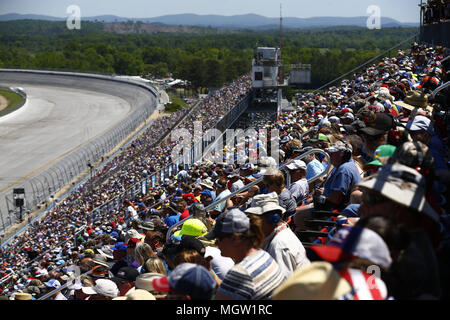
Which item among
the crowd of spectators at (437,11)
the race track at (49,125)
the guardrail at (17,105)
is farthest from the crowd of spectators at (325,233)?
the guardrail at (17,105)

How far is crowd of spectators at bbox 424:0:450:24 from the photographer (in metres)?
16.0

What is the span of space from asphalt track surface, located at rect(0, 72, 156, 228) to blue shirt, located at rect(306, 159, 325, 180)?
79.2ft

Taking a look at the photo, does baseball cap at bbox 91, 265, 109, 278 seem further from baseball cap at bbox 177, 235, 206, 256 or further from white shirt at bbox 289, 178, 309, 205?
baseball cap at bbox 177, 235, 206, 256

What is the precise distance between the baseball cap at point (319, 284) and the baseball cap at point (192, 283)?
1.73 feet

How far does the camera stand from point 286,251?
3.94 metres

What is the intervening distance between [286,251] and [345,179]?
138cm

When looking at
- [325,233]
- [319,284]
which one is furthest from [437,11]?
[319,284]

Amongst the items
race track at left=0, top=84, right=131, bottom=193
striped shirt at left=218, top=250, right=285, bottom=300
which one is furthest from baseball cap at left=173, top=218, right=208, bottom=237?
race track at left=0, top=84, right=131, bottom=193

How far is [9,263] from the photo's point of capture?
59.9 ft

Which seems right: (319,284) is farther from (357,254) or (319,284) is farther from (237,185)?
(237,185)

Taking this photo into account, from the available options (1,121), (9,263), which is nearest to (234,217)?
(9,263)

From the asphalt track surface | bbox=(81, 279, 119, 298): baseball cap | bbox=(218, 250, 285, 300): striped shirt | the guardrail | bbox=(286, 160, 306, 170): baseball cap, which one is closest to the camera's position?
bbox=(218, 250, 285, 300): striped shirt
